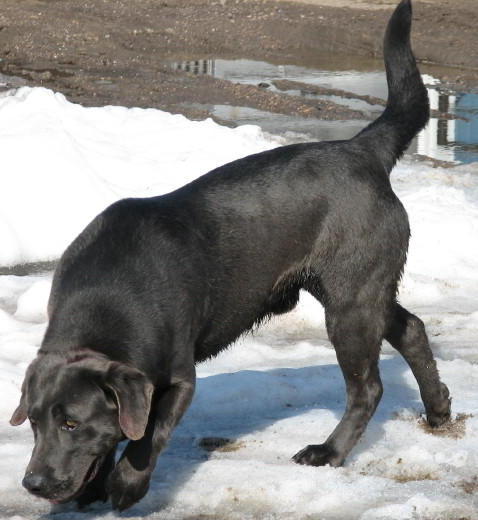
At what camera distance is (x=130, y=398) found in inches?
146

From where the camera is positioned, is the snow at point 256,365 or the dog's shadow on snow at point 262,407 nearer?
the snow at point 256,365

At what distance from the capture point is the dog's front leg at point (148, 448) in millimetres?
4047

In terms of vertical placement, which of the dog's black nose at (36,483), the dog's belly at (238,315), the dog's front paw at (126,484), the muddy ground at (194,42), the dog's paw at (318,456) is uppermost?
the dog's belly at (238,315)

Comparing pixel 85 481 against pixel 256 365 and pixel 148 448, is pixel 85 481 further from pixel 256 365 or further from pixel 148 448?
pixel 256 365

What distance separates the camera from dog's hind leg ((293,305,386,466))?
4711 mm

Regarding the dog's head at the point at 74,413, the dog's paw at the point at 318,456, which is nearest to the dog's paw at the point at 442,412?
the dog's paw at the point at 318,456

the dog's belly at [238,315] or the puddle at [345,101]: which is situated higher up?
the dog's belly at [238,315]

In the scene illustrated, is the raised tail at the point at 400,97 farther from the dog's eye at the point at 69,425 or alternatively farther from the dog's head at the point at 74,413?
the dog's eye at the point at 69,425

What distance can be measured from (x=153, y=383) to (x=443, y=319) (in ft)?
9.63

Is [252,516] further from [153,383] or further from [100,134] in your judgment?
[100,134]

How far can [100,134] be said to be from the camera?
9766 millimetres

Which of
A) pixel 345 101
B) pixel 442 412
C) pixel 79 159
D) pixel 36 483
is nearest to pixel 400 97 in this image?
pixel 442 412

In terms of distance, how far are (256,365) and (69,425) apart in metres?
2.27

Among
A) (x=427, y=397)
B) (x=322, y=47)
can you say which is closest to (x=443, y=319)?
(x=427, y=397)
